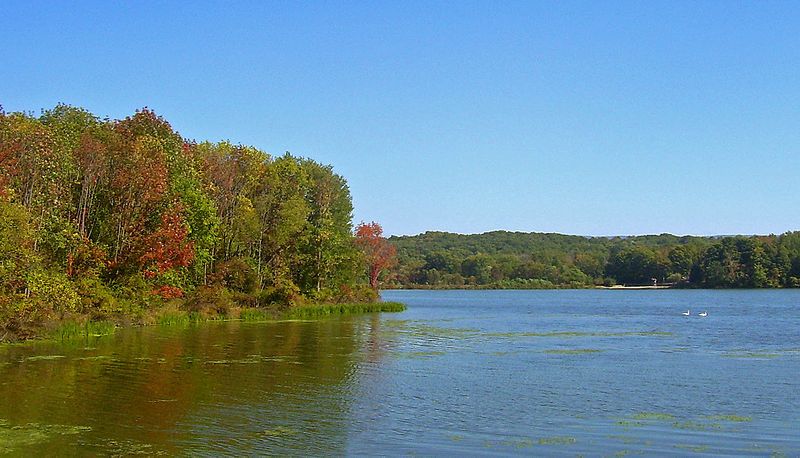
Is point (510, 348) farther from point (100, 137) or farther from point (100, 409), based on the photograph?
point (100, 137)

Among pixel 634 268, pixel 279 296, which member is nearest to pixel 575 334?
pixel 279 296

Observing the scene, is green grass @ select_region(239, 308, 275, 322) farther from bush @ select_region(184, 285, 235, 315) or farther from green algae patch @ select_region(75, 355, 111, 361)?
green algae patch @ select_region(75, 355, 111, 361)

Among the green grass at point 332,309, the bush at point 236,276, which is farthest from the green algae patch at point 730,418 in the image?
the bush at point 236,276

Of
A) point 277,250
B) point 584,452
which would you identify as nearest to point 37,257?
point 584,452

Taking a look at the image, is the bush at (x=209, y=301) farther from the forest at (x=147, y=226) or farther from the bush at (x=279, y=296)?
the bush at (x=279, y=296)

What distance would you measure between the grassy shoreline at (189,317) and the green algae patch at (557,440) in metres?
23.0

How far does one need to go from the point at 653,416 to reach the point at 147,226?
109 ft

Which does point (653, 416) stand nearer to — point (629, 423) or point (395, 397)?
point (629, 423)

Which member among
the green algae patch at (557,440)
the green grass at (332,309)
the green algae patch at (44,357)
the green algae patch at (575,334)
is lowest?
the green algae patch at (557,440)

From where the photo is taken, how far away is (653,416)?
1855 cm

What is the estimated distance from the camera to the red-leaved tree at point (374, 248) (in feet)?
281

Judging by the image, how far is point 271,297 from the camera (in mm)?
58812

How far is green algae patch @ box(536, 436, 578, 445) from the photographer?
1556 centimetres

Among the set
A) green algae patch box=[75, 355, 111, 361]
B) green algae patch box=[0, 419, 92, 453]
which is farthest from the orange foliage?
green algae patch box=[0, 419, 92, 453]
